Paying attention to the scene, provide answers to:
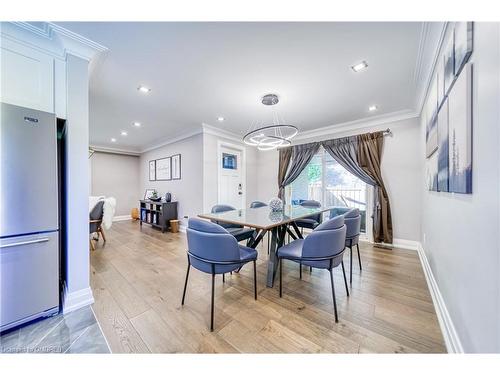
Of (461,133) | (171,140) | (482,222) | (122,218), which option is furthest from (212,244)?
(122,218)

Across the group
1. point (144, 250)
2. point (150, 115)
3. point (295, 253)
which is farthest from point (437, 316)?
point (150, 115)

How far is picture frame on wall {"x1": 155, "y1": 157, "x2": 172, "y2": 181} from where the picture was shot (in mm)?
5153

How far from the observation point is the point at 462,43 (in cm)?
108

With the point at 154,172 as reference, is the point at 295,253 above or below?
below

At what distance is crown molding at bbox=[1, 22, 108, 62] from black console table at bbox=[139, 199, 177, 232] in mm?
3446

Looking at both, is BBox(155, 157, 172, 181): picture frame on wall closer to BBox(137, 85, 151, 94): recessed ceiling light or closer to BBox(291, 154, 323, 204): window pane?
BBox(137, 85, 151, 94): recessed ceiling light

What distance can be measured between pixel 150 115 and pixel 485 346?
173 inches

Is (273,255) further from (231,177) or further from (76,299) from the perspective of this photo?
(231,177)

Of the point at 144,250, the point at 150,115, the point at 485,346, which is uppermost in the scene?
the point at 150,115

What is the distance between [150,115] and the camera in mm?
3432

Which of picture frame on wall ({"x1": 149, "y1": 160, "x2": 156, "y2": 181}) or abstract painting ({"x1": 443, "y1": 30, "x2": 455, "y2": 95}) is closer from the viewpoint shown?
abstract painting ({"x1": 443, "y1": 30, "x2": 455, "y2": 95})

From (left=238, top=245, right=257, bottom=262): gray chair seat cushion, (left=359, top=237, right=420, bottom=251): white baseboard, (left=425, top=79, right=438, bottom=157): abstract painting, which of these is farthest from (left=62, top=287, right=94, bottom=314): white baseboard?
(left=359, top=237, right=420, bottom=251): white baseboard

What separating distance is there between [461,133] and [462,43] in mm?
530
